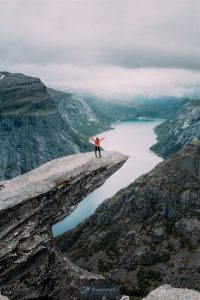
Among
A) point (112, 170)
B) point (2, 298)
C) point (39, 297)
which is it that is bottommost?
point (39, 297)

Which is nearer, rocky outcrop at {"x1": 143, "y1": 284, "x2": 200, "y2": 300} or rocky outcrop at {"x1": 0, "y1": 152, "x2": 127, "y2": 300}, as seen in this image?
rocky outcrop at {"x1": 143, "y1": 284, "x2": 200, "y2": 300}

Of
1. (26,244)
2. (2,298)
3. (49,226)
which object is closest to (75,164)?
(49,226)

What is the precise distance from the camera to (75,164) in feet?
234

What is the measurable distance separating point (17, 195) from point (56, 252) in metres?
12.0

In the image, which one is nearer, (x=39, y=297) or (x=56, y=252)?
(x=39, y=297)

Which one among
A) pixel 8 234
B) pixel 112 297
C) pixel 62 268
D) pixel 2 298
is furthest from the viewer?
pixel 62 268

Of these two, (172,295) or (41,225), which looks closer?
(172,295)

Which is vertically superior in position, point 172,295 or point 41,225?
point 41,225

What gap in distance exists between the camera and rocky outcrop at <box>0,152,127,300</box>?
62.0 metres

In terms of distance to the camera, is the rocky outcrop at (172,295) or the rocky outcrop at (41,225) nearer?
the rocky outcrop at (172,295)

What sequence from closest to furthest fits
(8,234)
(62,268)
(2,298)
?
(2,298) < (8,234) < (62,268)

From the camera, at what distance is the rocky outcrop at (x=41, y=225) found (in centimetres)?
6197

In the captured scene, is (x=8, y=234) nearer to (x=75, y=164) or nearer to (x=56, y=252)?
(x=56, y=252)

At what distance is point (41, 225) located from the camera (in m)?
66.1
